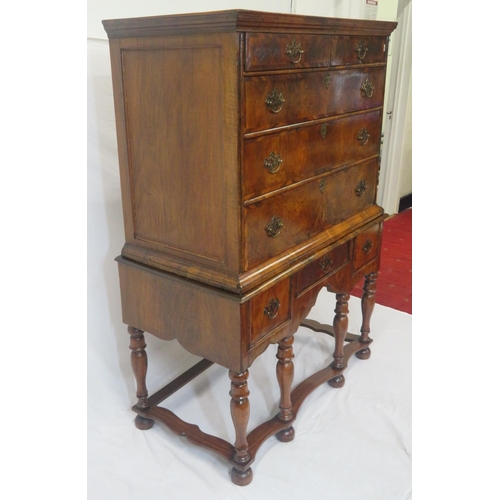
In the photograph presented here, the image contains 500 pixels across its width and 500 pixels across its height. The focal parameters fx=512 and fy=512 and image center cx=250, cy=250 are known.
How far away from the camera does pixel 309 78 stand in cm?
165

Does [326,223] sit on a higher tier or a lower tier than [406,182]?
higher

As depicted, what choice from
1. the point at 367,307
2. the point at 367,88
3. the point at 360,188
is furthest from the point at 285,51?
the point at 367,307

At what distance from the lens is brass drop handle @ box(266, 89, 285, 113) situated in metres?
1.50

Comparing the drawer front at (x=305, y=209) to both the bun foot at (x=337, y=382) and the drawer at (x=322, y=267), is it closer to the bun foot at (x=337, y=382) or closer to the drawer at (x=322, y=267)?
the drawer at (x=322, y=267)

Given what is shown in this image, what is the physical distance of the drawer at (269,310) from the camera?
5.39ft

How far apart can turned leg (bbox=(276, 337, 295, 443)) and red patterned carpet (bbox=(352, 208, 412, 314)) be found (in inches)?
52.5

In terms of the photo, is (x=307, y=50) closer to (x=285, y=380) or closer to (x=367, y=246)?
(x=367, y=246)

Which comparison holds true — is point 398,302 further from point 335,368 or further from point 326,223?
point 326,223

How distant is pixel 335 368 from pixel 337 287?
16.7 inches

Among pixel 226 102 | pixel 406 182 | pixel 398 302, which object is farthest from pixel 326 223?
pixel 406 182

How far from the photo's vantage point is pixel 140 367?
79.0 inches

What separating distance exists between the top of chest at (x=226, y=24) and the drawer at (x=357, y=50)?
0.12 feet

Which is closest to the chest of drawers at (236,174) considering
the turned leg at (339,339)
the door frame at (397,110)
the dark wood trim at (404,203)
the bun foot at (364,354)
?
the turned leg at (339,339)

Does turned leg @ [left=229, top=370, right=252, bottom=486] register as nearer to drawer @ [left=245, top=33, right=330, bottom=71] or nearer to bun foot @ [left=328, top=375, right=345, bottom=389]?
bun foot @ [left=328, top=375, right=345, bottom=389]
